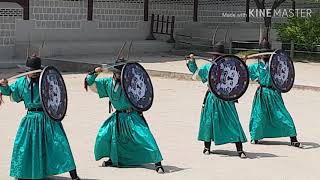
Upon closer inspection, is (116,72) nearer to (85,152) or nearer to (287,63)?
(85,152)

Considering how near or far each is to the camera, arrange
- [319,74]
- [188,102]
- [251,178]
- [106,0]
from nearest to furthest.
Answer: [251,178] < [188,102] < [319,74] < [106,0]

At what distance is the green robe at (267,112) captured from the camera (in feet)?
30.4

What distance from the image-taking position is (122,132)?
7.57m

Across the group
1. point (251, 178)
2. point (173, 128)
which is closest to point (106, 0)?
point (173, 128)

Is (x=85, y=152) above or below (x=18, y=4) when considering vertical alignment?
below

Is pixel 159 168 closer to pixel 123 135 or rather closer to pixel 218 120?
pixel 123 135

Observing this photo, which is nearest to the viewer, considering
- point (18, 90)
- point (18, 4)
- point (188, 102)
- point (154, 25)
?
point (18, 90)

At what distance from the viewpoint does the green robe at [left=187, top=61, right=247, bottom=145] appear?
845cm

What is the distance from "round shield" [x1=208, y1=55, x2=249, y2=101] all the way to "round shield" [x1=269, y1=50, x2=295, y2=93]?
588mm

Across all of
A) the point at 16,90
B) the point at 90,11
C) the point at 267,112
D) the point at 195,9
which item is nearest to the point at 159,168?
the point at 16,90

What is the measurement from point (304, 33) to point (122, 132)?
686 inches

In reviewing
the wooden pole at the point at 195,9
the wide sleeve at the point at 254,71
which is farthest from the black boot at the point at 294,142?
the wooden pole at the point at 195,9

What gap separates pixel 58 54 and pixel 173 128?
12956mm

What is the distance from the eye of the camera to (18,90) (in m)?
6.87
